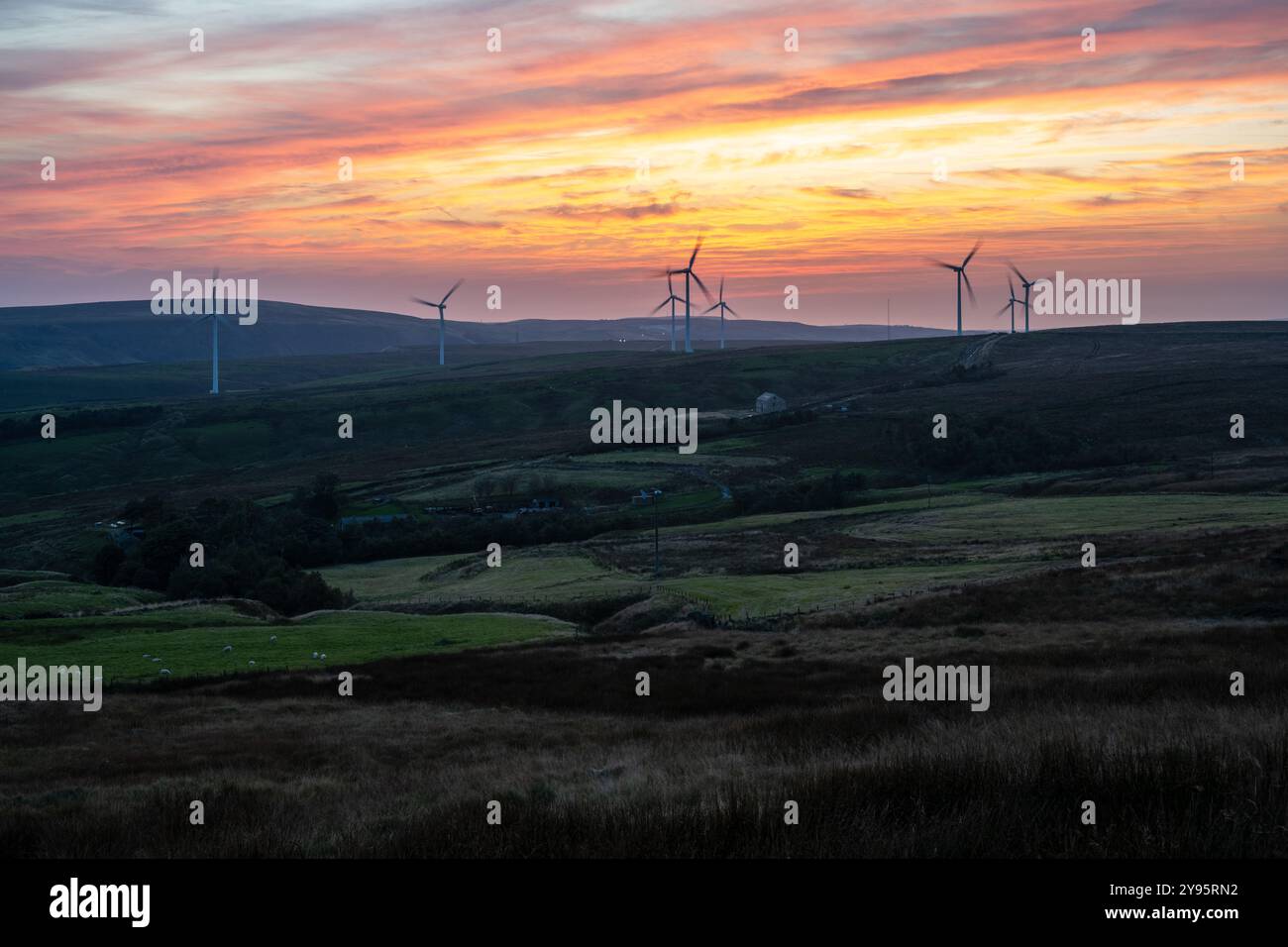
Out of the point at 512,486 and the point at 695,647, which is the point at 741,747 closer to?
the point at 695,647

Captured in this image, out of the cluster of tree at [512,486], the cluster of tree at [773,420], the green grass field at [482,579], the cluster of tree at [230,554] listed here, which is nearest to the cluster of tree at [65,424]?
the cluster of tree at [230,554]

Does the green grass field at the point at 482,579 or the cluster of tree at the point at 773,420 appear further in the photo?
the cluster of tree at the point at 773,420

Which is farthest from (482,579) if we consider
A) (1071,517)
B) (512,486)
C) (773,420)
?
(773,420)

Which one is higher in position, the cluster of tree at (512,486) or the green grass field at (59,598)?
the cluster of tree at (512,486)

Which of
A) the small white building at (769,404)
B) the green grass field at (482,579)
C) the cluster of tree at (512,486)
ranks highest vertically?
the small white building at (769,404)

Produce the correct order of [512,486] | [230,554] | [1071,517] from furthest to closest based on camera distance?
[512,486], [1071,517], [230,554]

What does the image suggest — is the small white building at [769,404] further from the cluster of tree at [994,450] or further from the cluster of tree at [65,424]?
the cluster of tree at [65,424]

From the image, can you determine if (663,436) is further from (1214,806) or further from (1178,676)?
(1214,806)
